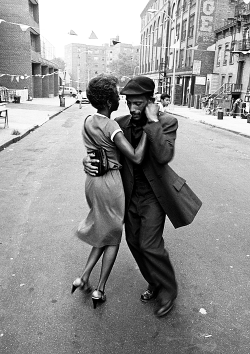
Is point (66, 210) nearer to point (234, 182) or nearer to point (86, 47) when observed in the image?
point (234, 182)

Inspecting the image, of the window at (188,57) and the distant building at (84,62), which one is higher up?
the distant building at (84,62)

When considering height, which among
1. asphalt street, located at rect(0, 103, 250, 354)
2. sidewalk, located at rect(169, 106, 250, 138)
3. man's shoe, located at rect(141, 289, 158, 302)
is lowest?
sidewalk, located at rect(169, 106, 250, 138)

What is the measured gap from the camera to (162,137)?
2400 mm

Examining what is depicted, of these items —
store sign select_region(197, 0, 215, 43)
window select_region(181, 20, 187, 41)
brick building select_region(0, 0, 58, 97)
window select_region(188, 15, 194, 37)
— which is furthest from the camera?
window select_region(181, 20, 187, 41)

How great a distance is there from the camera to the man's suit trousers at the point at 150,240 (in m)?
2.68

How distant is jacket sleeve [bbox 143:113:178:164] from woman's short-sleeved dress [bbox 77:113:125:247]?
0.27 meters

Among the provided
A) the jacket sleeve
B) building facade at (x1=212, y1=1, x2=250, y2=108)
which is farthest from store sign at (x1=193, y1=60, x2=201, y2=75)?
the jacket sleeve

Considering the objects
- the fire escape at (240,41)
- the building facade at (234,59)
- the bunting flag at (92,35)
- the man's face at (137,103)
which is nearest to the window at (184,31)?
the building facade at (234,59)

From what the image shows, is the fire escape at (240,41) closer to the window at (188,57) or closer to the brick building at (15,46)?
the window at (188,57)

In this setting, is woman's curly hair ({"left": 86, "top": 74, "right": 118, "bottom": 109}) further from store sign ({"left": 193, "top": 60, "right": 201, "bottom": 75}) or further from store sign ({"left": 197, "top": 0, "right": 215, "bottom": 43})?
store sign ({"left": 197, "top": 0, "right": 215, "bottom": 43})

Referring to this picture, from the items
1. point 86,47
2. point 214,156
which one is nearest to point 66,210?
point 214,156

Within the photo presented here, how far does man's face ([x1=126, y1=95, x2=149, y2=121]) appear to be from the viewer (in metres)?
2.45

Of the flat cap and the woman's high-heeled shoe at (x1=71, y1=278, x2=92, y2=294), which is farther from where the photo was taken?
the woman's high-heeled shoe at (x1=71, y1=278, x2=92, y2=294)

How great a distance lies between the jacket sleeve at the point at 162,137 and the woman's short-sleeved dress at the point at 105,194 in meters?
0.27
